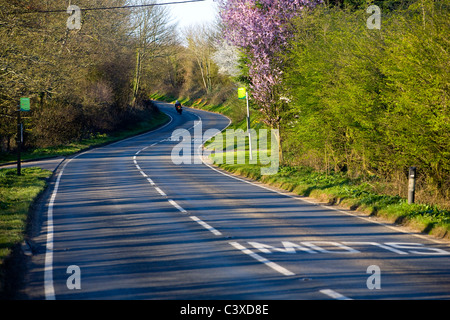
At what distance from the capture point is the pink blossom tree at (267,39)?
25.3 meters

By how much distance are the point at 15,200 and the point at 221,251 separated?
29.8 feet

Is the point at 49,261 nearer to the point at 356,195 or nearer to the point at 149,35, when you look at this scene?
the point at 356,195

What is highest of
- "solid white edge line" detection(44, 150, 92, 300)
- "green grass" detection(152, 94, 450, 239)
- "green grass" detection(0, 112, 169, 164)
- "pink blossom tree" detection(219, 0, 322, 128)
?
"pink blossom tree" detection(219, 0, 322, 128)

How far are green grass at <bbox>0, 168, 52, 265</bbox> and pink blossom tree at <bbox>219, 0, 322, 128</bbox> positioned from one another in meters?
11.0

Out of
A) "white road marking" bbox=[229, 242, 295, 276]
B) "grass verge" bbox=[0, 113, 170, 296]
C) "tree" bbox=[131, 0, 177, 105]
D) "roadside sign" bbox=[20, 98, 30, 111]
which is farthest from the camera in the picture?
Result: "tree" bbox=[131, 0, 177, 105]

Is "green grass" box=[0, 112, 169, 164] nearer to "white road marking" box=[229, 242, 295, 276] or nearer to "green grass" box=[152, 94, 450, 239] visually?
"green grass" box=[152, 94, 450, 239]

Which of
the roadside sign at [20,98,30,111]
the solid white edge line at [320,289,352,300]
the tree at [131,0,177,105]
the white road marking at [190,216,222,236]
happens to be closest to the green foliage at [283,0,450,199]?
the white road marking at [190,216,222,236]

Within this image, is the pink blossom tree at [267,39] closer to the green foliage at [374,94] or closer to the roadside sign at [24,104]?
the green foliage at [374,94]

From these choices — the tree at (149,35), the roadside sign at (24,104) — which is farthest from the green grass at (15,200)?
the tree at (149,35)

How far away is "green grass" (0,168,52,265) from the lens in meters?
11.0

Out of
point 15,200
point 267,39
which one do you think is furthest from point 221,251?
point 267,39
